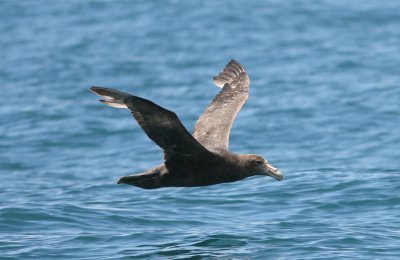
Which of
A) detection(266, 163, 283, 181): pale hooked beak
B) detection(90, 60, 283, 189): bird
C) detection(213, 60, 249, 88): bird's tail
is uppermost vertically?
detection(213, 60, 249, 88): bird's tail

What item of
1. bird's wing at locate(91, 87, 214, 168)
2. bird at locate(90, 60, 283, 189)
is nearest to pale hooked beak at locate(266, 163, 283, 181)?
bird at locate(90, 60, 283, 189)

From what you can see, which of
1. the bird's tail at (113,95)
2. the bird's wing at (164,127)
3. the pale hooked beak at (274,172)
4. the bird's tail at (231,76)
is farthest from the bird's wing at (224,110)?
the bird's tail at (113,95)

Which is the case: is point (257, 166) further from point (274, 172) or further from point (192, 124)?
point (192, 124)

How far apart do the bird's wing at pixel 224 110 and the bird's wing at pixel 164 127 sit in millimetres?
981

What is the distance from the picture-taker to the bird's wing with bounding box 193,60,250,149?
541 inches

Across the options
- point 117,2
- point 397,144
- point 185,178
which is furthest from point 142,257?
point 117,2

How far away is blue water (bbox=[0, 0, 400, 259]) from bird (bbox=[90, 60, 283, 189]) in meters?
0.77

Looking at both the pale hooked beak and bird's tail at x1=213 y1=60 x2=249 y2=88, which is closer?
the pale hooked beak

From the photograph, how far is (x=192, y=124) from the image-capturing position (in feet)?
67.1

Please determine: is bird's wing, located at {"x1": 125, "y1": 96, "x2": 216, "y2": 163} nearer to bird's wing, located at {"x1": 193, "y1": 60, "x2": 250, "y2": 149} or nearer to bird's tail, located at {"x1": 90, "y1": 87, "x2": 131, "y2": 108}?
bird's tail, located at {"x1": 90, "y1": 87, "x2": 131, "y2": 108}

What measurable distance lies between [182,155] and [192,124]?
8121mm

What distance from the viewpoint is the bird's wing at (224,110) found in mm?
13742

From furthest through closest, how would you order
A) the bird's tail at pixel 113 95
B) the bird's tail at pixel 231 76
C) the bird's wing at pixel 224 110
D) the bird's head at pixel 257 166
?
the bird's tail at pixel 231 76
the bird's wing at pixel 224 110
the bird's head at pixel 257 166
the bird's tail at pixel 113 95

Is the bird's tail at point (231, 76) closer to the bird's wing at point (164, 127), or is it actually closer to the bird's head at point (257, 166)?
the bird's head at point (257, 166)
